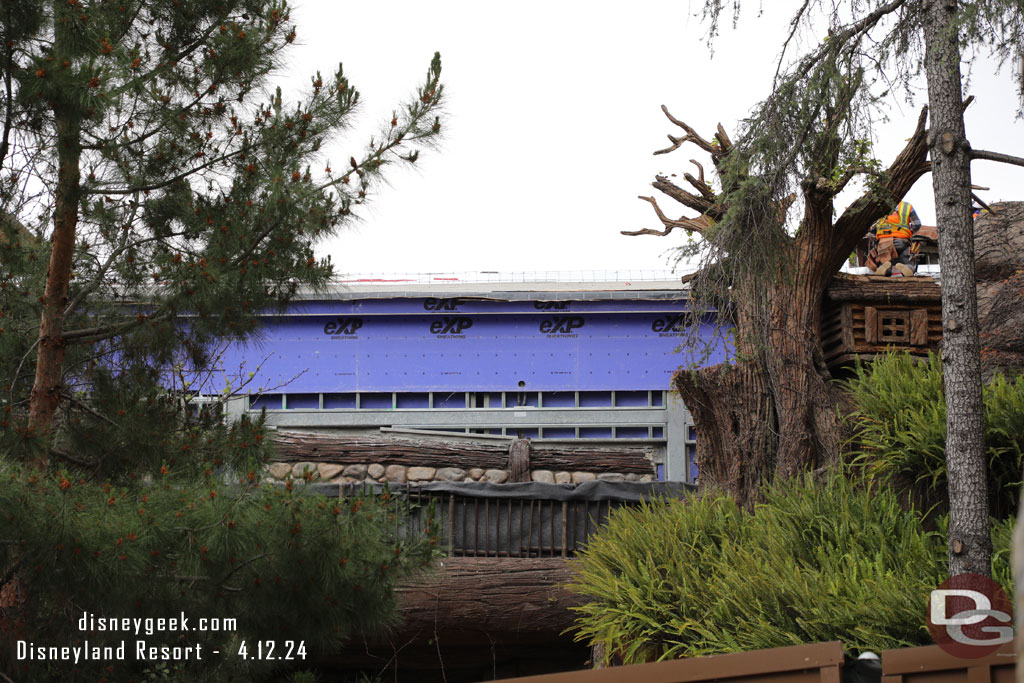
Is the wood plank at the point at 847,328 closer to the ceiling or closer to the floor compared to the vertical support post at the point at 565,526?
closer to the ceiling

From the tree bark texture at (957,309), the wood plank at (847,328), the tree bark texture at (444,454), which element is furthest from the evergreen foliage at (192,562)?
the tree bark texture at (444,454)

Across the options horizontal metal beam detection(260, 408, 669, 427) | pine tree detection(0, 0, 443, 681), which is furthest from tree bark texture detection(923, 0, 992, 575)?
horizontal metal beam detection(260, 408, 669, 427)

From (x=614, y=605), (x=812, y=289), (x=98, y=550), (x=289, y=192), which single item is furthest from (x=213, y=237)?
(x=812, y=289)

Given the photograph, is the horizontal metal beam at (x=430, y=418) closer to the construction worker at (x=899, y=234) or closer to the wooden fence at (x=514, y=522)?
the construction worker at (x=899, y=234)

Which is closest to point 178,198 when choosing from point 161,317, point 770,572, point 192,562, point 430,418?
point 161,317

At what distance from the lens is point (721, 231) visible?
665 cm

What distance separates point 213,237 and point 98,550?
216 cm

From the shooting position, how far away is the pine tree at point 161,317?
15.7 feet

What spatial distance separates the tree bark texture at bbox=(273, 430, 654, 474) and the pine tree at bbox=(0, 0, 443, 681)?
471 cm

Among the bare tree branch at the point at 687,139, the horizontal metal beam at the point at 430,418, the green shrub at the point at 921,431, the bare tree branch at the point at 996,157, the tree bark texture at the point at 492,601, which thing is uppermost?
the bare tree branch at the point at 687,139

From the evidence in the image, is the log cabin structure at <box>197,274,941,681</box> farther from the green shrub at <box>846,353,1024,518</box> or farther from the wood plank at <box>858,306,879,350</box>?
the green shrub at <box>846,353,1024,518</box>

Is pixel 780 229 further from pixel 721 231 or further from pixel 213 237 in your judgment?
pixel 213 237

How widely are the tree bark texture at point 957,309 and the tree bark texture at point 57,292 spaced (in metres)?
5.15

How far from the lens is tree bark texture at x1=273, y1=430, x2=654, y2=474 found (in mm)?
11258
